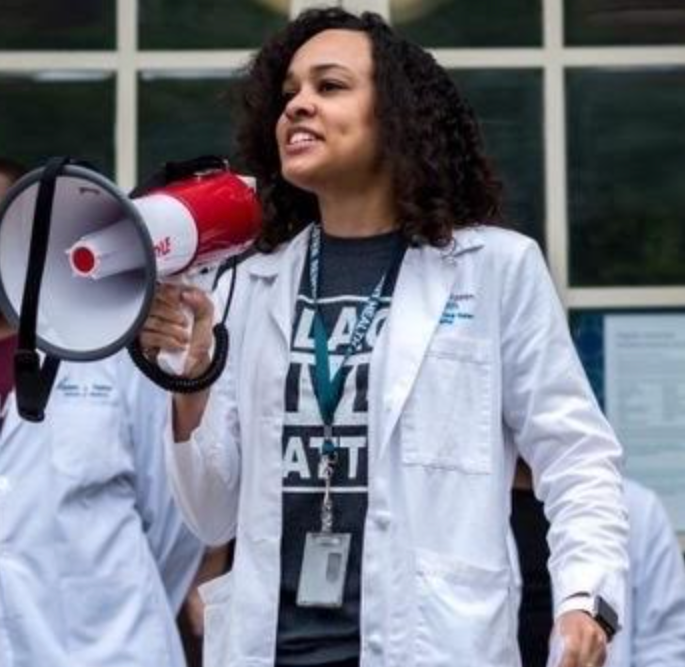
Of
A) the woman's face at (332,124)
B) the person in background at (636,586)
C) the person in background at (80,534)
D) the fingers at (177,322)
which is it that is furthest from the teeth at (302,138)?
the person in background at (636,586)

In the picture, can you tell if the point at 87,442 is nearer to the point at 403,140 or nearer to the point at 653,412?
the point at 403,140

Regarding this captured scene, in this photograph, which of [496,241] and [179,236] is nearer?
[179,236]

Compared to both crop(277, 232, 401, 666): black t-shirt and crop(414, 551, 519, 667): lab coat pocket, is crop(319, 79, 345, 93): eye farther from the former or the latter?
crop(414, 551, 519, 667): lab coat pocket

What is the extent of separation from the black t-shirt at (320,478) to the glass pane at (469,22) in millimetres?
2715

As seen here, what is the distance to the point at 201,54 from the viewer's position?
22.8 feet

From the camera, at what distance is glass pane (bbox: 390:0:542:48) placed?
6.93 meters

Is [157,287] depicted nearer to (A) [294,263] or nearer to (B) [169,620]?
(A) [294,263]

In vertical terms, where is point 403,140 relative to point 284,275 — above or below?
above

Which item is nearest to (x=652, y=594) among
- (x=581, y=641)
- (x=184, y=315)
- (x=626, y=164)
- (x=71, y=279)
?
(x=626, y=164)

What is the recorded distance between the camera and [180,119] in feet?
22.7

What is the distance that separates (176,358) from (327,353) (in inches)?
10.3

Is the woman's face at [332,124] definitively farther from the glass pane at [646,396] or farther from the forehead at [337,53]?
the glass pane at [646,396]

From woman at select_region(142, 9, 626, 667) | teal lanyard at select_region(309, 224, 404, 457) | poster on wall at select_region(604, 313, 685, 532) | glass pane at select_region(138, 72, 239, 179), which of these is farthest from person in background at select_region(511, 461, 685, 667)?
glass pane at select_region(138, 72, 239, 179)

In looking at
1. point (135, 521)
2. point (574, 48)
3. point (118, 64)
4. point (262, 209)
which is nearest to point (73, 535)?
point (135, 521)
